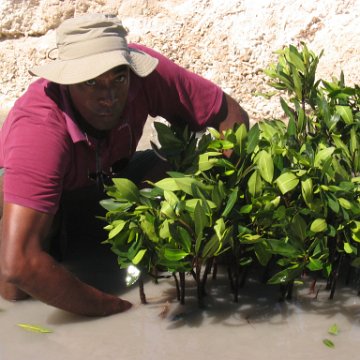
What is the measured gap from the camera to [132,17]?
605 cm

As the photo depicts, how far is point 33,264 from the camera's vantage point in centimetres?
298

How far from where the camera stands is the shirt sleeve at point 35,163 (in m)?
2.95

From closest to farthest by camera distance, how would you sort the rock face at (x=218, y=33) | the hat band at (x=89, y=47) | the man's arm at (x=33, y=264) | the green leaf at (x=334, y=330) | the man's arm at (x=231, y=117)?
the man's arm at (x=33, y=264) < the hat band at (x=89, y=47) < the green leaf at (x=334, y=330) < the man's arm at (x=231, y=117) < the rock face at (x=218, y=33)

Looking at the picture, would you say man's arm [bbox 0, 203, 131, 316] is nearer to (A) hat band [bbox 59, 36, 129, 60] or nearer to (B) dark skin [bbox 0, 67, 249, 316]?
(B) dark skin [bbox 0, 67, 249, 316]

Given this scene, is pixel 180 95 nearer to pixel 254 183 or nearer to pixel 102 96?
pixel 102 96

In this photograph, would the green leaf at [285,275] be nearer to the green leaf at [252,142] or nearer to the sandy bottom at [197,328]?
the sandy bottom at [197,328]

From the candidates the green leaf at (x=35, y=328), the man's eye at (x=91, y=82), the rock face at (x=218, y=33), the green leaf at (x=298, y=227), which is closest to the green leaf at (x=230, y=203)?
the green leaf at (x=298, y=227)

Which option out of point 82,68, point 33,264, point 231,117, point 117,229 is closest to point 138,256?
point 117,229

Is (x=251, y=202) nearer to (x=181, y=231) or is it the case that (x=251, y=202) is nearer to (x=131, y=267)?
(x=181, y=231)

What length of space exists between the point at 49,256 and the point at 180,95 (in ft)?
3.32

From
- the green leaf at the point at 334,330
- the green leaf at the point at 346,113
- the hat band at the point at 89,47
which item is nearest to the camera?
the hat band at the point at 89,47

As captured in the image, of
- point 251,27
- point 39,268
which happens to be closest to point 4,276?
point 39,268

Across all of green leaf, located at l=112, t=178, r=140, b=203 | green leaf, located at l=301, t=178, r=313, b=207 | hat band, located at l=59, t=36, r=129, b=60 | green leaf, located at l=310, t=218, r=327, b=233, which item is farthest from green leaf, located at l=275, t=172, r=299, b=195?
hat band, located at l=59, t=36, r=129, b=60

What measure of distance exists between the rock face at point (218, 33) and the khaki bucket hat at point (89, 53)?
8.14ft
